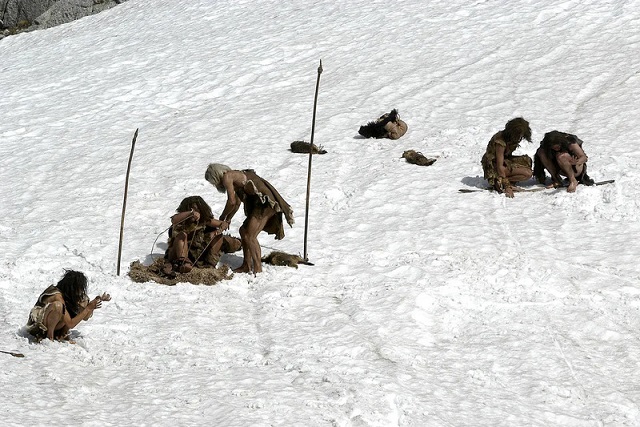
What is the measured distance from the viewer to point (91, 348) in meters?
8.10

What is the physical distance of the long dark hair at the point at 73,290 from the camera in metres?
8.15

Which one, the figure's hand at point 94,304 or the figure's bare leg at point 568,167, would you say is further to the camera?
the figure's bare leg at point 568,167

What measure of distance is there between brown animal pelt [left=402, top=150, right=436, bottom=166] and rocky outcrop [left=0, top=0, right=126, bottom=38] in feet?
54.8

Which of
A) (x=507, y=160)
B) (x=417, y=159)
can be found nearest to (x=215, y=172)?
(x=507, y=160)

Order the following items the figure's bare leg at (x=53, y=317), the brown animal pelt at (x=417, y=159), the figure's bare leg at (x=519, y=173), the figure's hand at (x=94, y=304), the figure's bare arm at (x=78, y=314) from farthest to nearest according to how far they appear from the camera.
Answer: the brown animal pelt at (x=417, y=159), the figure's bare leg at (x=519, y=173), the figure's hand at (x=94, y=304), the figure's bare arm at (x=78, y=314), the figure's bare leg at (x=53, y=317)

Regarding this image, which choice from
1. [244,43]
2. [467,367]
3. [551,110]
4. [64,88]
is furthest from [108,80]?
[467,367]

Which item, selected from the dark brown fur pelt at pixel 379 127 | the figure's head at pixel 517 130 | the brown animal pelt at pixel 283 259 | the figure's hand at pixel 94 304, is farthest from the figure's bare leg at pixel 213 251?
the dark brown fur pelt at pixel 379 127

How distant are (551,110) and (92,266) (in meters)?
8.70

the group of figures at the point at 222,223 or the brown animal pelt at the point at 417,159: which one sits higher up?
the group of figures at the point at 222,223

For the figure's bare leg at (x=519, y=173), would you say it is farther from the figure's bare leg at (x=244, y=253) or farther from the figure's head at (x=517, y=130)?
the figure's bare leg at (x=244, y=253)

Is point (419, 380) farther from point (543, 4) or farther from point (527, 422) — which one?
point (543, 4)

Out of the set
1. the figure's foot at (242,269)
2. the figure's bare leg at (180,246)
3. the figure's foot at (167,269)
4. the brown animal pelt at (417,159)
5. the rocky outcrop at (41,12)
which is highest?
the rocky outcrop at (41,12)

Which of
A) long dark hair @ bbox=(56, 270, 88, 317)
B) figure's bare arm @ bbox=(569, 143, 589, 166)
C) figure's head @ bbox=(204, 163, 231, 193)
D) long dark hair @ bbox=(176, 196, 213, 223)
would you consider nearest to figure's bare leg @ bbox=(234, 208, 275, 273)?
long dark hair @ bbox=(176, 196, 213, 223)

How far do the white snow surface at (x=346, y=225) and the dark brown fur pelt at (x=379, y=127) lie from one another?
211 mm
